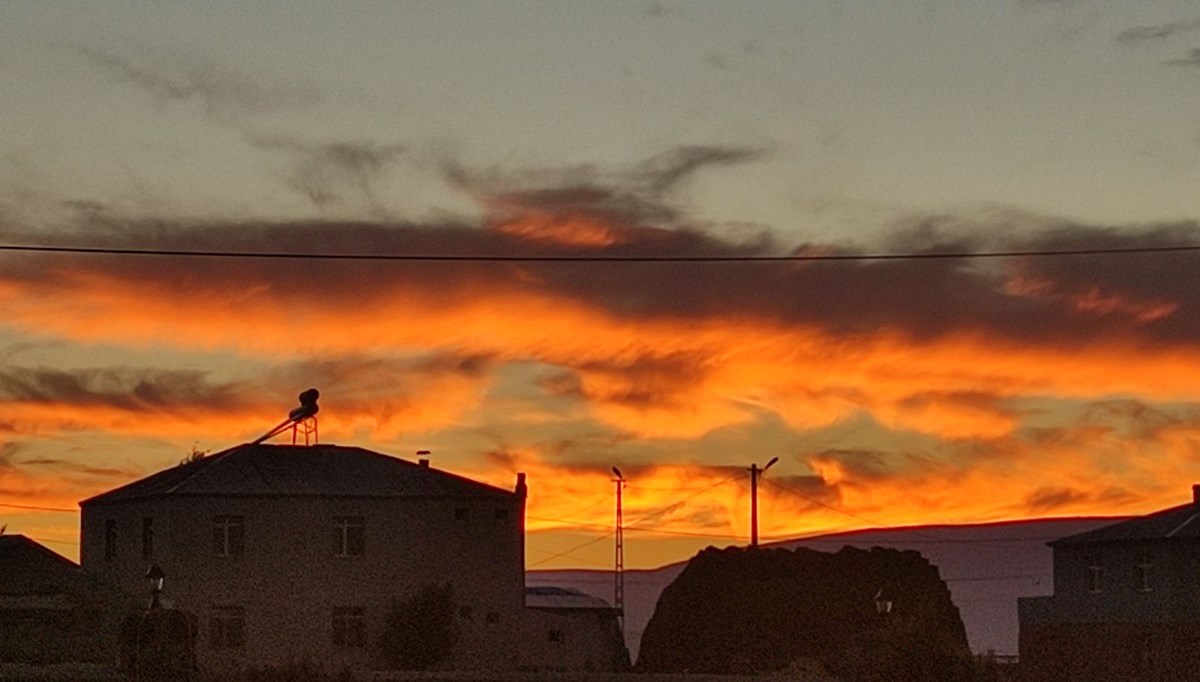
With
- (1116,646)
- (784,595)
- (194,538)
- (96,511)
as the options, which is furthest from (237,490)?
(1116,646)

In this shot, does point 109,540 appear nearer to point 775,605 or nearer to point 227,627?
point 227,627

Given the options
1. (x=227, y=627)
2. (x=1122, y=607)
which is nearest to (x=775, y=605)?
(x=1122, y=607)

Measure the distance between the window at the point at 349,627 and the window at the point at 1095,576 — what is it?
31.0 meters

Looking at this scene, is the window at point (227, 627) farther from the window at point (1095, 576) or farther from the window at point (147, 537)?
the window at point (1095, 576)

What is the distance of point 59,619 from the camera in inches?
2399

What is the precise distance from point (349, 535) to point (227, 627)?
604 centimetres

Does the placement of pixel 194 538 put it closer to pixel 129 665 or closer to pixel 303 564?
pixel 303 564

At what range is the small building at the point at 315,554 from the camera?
78938 millimetres

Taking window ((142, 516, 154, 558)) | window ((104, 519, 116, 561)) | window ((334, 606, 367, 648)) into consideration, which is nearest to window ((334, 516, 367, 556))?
window ((334, 606, 367, 648))

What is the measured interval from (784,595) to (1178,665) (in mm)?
17700

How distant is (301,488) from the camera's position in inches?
3187

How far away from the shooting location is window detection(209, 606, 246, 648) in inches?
3076

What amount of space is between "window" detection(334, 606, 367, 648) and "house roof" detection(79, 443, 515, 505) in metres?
4.70

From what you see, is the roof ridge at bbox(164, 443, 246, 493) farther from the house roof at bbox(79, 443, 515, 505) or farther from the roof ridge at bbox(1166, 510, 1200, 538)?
the roof ridge at bbox(1166, 510, 1200, 538)
